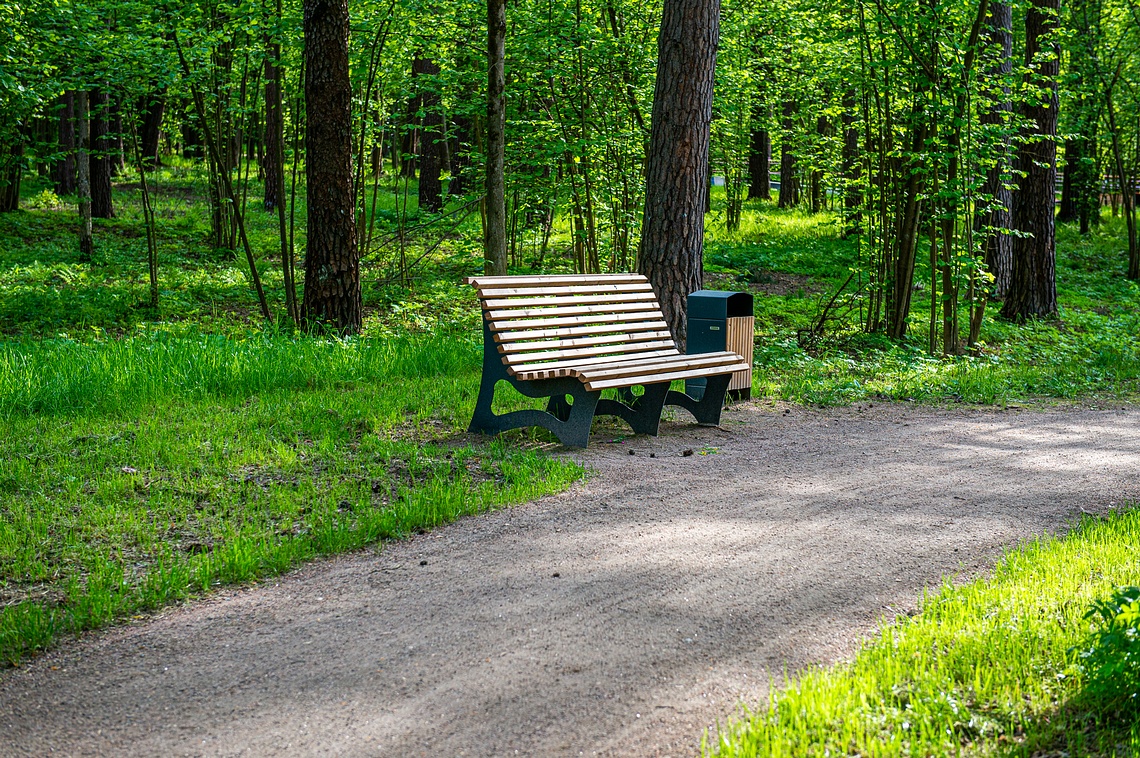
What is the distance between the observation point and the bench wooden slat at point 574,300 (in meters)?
6.75

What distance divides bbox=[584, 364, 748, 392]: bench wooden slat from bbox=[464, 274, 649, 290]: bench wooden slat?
3.06 feet

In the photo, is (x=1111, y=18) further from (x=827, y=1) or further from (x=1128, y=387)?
(x=1128, y=387)

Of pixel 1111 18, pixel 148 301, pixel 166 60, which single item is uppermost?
pixel 1111 18

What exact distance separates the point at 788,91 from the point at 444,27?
26.7ft

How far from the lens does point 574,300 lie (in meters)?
7.32

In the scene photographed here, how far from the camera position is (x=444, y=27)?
13148 mm

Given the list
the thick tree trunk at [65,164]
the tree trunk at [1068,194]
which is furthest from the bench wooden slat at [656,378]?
the tree trunk at [1068,194]

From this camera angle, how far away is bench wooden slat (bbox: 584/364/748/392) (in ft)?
21.1

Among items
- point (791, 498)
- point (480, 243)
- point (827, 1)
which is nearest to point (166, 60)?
point (480, 243)

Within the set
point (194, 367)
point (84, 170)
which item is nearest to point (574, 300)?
point (194, 367)

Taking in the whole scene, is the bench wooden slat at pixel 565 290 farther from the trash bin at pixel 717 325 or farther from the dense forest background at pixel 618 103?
the dense forest background at pixel 618 103

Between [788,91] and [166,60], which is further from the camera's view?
[788,91]

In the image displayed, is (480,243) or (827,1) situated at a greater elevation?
(827,1)

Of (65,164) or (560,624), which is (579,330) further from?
(65,164)
